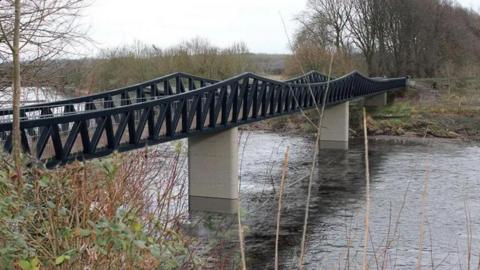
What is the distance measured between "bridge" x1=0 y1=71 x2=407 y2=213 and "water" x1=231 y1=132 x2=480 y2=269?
6.34 ft

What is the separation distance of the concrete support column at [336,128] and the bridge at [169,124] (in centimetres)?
872

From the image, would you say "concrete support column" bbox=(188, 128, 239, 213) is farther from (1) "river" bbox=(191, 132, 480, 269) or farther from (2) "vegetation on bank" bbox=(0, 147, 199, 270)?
(2) "vegetation on bank" bbox=(0, 147, 199, 270)

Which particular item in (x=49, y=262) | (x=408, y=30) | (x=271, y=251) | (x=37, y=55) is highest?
(x=408, y=30)

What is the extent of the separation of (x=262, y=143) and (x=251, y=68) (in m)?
18.8

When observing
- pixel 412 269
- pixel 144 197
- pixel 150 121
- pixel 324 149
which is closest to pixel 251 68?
pixel 324 149

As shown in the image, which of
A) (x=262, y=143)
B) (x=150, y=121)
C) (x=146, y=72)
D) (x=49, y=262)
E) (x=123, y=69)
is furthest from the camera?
(x=146, y=72)

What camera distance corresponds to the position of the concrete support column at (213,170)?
84.6 ft

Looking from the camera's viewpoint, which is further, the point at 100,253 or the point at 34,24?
the point at 34,24

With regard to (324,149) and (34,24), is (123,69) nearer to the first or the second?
(324,149)

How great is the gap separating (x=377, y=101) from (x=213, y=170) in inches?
1566

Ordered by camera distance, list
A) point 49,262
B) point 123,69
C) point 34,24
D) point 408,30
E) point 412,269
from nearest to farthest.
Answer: point 49,262
point 34,24
point 412,269
point 123,69
point 408,30

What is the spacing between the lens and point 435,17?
70.9 metres

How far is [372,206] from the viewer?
2392cm

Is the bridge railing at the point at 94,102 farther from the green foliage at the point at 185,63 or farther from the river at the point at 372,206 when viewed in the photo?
the green foliage at the point at 185,63
